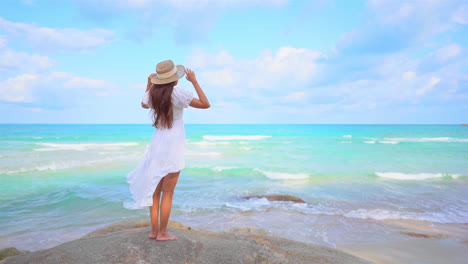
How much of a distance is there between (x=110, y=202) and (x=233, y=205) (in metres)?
4.00

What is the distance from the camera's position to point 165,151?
12.0 ft

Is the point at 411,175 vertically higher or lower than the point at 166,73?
lower

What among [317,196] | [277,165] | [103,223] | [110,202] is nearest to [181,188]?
[110,202]

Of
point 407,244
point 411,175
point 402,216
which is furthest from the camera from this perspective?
point 411,175

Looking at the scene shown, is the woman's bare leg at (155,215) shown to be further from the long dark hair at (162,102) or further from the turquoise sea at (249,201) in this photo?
the turquoise sea at (249,201)

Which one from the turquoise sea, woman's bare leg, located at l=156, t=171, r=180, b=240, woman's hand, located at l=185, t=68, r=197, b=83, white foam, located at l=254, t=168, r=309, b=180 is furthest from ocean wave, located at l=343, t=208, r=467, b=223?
woman's hand, located at l=185, t=68, r=197, b=83

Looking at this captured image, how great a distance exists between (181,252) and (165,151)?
1.16m

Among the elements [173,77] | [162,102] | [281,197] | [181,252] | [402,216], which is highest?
[173,77]

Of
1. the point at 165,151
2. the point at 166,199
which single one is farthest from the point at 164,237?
the point at 165,151

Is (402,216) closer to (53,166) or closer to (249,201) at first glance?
(249,201)

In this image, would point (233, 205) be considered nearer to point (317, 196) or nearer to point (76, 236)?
point (317, 196)

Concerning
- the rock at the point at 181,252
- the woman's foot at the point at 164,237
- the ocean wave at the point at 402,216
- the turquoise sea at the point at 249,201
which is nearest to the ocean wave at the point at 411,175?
the turquoise sea at the point at 249,201

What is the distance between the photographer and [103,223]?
8.16 m

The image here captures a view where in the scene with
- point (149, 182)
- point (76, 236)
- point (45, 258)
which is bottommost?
point (76, 236)
